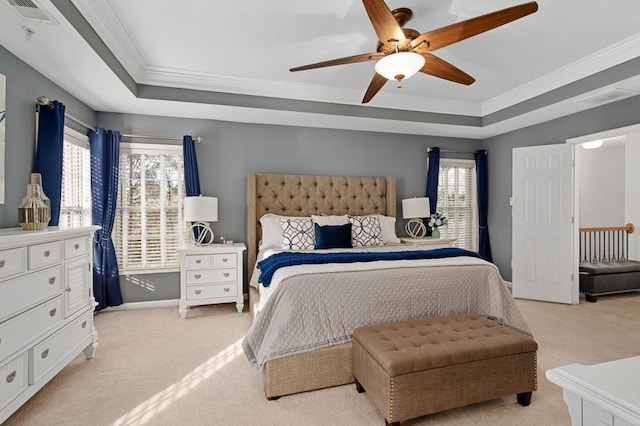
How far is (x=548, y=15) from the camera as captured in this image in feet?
8.45

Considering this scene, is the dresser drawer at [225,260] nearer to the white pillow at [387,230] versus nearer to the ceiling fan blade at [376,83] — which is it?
the white pillow at [387,230]

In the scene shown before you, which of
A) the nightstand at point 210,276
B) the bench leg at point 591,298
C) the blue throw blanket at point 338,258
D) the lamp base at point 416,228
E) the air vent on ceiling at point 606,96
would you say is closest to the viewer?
the blue throw blanket at point 338,258

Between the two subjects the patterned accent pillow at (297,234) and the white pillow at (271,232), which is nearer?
the patterned accent pillow at (297,234)

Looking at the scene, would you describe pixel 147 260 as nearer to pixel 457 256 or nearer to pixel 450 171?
pixel 457 256

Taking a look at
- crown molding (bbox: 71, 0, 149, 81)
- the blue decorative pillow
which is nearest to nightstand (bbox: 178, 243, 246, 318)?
the blue decorative pillow

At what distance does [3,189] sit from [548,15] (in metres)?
4.32

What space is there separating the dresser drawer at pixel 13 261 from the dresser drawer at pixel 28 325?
0.86ft

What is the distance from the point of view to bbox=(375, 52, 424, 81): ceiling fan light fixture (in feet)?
7.36

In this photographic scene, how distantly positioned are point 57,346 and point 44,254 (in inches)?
25.6

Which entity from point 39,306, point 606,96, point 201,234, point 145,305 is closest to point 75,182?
point 201,234

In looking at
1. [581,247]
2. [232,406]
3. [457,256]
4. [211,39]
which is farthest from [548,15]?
[581,247]

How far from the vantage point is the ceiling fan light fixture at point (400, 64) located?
224cm

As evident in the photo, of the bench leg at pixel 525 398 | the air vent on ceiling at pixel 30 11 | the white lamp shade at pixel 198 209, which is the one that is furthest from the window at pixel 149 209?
the bench leg at pixel 525 398

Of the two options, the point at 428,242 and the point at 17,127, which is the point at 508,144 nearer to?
the point at 428,242
